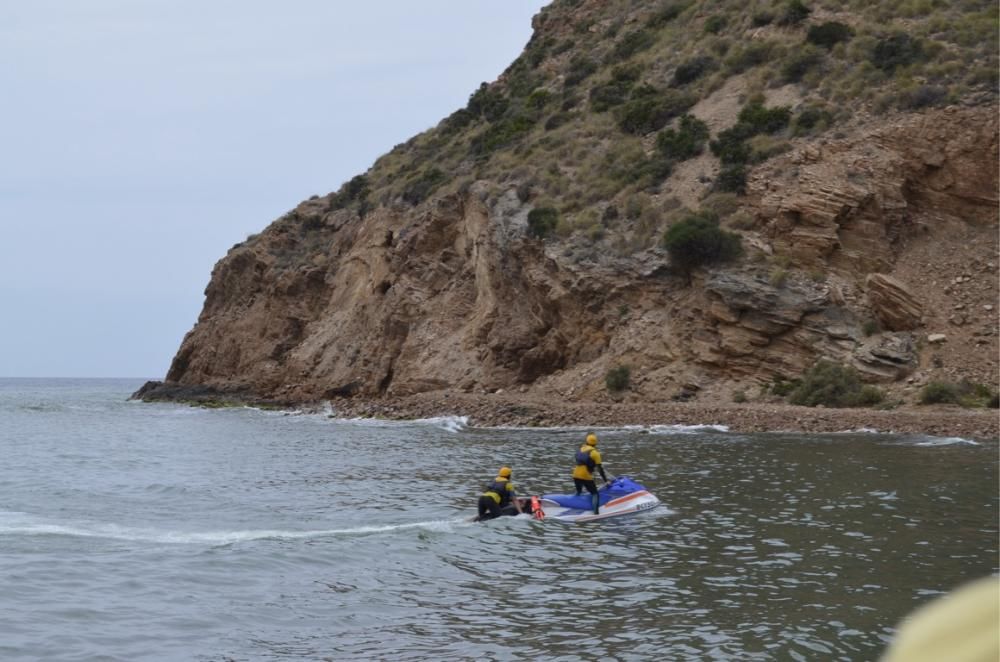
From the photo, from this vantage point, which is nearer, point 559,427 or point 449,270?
point 559,427

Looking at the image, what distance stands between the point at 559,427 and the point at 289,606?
23191 mm

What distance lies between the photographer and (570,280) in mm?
43156

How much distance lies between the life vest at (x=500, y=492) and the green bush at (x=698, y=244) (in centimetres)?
2321

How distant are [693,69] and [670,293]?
19.7 m

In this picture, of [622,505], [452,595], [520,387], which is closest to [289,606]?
[452,595]

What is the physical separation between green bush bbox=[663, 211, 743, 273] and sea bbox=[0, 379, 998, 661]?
39.9 feet

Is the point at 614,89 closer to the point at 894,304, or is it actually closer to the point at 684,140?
the point at 684,140

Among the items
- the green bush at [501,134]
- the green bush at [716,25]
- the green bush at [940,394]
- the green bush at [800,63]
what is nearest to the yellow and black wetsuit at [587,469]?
the green bush at [940,394]

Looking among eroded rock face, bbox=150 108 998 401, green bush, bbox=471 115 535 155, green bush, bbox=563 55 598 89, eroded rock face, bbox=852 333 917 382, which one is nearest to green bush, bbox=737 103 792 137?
eroded rock face, bbox=150 108 998 401

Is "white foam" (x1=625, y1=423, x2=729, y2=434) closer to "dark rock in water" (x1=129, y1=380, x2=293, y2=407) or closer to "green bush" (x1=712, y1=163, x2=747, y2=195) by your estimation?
"green bush" (x1=712, y1=163, x2=747, y2=195)

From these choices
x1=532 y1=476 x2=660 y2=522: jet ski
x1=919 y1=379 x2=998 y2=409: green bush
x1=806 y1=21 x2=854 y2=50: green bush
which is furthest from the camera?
x1=806 y1=21 x2=854 y2=50: green bush

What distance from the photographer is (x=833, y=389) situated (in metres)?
32.9

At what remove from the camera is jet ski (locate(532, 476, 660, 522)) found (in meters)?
18.1

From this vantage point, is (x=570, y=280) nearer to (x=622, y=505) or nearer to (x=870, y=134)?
(x=870, y=134)
